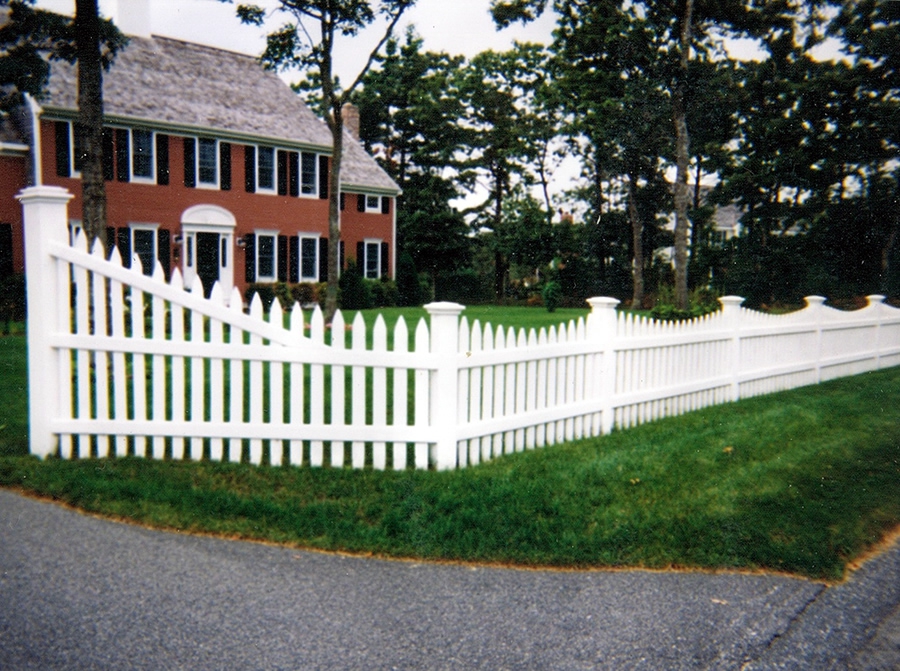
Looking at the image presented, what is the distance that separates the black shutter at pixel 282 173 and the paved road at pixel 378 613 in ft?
75.3

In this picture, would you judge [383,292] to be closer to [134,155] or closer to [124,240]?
[124,240]

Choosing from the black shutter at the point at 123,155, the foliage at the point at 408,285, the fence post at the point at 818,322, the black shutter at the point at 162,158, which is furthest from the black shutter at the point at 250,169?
the fence post at the point at 818,322

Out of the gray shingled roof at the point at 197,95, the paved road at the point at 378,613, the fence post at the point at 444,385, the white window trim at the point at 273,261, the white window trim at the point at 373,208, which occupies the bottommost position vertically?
the paved road at the point at 378,613

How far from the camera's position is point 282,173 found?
85.7ft

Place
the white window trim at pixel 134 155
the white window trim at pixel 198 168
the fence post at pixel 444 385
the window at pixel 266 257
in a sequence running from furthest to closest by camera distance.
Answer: the window at pixel 266 257 → the white window trim at pixel 198 168 → the white window trim at pixel 134 155 → the fence post at pixel 444 385

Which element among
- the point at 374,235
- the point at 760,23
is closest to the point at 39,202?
the point at 760,23

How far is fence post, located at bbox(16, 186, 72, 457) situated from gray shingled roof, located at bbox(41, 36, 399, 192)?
17.6m

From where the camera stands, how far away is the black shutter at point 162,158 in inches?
895

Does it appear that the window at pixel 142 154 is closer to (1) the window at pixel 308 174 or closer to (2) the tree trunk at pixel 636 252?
(1) the window at pixel 308 174

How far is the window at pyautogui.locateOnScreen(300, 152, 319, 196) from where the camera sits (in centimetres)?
2680

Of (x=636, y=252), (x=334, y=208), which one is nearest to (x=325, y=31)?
(x=334, y=208)

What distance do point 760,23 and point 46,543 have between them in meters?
23.2

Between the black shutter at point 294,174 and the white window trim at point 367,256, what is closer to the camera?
the black shutter at point 294,174

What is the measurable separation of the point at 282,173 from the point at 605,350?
21249 mm
